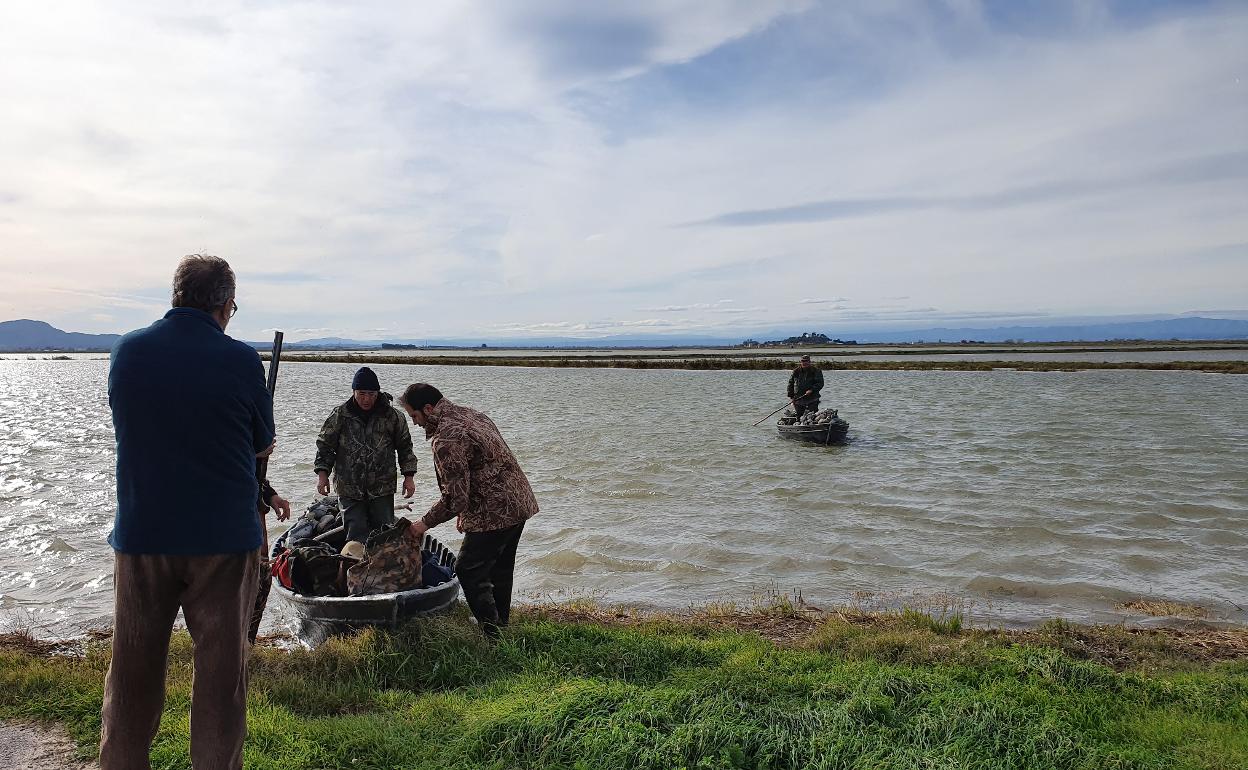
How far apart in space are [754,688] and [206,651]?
343 cm

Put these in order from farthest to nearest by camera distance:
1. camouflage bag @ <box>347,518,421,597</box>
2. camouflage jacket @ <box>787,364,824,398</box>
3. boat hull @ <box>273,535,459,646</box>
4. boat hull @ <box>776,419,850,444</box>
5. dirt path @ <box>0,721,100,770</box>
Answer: camouflage jacket @ <box>787,364,824,398</box>, boat hull @ <box>776,419,850,444</box>, camouflage bag @ <box>347,518,421,597</box>, boat hull @ <box>273,535,459,646</box>, dirt path @ <box>0,721,100,770</box>

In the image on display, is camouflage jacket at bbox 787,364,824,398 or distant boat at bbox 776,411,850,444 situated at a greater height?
camouflage jacket at bbox 787,364,824,398

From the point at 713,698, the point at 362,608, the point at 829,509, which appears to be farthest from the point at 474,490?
the point at 829,509

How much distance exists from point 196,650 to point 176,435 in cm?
99

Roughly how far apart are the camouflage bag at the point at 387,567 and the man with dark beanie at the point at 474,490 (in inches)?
20.8

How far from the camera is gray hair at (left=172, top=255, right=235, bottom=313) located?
3664mm

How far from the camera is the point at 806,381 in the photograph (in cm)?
Result: 2330

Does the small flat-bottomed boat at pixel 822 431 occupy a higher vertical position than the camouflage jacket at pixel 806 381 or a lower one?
lower

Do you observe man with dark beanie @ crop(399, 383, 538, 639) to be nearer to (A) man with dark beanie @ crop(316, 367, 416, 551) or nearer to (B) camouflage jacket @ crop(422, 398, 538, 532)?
(B) camouflage jacket @ crop(422, 398, 538, 532)

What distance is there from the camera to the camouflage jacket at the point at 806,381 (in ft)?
75.8

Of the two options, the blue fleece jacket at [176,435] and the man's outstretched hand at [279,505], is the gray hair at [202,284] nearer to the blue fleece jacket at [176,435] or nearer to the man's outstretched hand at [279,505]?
the blue fleece jacket at [176,435]

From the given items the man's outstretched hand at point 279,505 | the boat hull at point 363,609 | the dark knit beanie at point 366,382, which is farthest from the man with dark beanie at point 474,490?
the dark knit beanie at point 366,382

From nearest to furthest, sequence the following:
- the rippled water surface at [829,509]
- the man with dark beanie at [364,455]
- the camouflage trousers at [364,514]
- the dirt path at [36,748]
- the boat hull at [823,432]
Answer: the dirt path at [36,748] < the man with dark beanie at [364,455] < the camouflage trousers at [364,514] < the rippled water surface at [829,509] < the boat hull at [823,432]

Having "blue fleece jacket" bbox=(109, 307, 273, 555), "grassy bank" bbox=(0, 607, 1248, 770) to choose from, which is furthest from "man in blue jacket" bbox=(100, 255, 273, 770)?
"grassy bank" bbox=(0, 607, 1248, 770)
